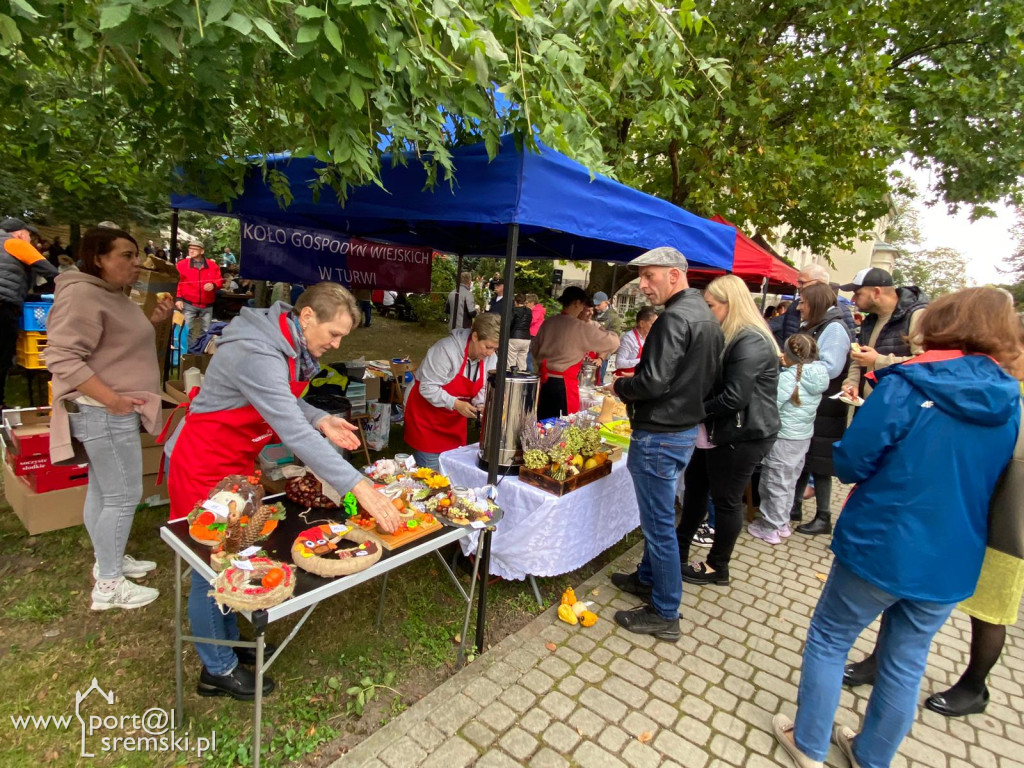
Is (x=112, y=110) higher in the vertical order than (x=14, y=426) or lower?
higher

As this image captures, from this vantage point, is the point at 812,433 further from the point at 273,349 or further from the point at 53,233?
the point at 53,233

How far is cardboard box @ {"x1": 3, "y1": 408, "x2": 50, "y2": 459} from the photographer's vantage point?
126 inches

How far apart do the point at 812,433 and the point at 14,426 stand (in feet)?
18.5

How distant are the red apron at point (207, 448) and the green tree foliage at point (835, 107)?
18.5ft

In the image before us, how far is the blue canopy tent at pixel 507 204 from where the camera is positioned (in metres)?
2.35

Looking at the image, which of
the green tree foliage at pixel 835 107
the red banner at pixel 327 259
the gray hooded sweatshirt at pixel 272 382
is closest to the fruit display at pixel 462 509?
the gray hooded sweatshirt at pixel 272 382

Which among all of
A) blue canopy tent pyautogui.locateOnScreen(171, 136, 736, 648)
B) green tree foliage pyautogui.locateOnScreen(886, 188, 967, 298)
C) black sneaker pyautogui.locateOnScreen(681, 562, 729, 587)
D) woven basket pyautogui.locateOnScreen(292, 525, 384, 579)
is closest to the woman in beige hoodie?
blue canopy tent pyautogui.locateOnScreen(171, 136, 736, 648)

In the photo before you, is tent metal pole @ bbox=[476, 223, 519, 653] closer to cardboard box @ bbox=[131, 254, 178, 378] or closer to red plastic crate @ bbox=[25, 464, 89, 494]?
red plastic crate @ bbox=[25, 464, 89, 494]

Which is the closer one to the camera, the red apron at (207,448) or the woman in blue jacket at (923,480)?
the woman in blue jacket at (923,480)

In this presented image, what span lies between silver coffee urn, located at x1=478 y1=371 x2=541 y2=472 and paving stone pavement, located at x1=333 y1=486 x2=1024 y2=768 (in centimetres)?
97

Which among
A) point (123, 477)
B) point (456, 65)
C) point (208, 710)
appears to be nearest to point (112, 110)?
point (123, 477)

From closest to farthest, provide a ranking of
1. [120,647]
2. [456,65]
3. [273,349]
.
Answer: [456,65] < [273,349] < [120,647]

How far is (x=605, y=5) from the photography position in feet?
6.80

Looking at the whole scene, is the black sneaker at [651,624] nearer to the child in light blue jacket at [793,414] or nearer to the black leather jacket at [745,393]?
the black leather jacket at [745,393]
